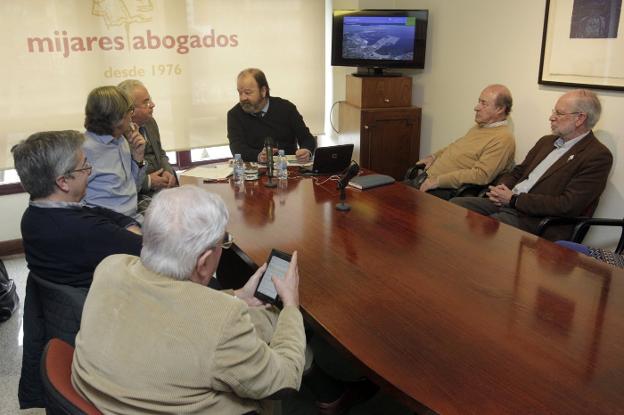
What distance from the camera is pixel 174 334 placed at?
3.55 ft

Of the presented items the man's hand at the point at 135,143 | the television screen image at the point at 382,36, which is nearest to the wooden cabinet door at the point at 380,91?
the television screen image at the point at 382,36

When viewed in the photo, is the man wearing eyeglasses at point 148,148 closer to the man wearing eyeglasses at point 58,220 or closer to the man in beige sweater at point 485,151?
the man wearing eyeglasses at point 58,220

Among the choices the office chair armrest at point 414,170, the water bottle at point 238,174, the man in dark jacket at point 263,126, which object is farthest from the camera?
the office chair armrest at point 414,170

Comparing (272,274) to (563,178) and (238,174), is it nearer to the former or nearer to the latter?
(238,174)

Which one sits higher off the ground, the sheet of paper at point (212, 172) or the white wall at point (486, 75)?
the white wall at point (486, 75)

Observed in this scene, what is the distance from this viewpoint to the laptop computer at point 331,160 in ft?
9.86

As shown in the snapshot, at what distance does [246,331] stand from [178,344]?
0.15 meters

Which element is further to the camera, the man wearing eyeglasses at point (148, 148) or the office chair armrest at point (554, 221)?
the man wearing eyeglasses at point (148, 148)

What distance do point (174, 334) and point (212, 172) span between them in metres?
2.17

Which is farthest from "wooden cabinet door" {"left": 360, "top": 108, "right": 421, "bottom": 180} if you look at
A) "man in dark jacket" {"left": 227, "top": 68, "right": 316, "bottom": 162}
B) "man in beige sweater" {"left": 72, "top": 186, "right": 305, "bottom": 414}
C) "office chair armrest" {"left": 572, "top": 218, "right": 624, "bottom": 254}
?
"man in beige sweater" {"left": 72, "top": 186, "right": 305, "bottom": 414}

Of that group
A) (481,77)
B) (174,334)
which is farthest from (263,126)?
(174,334)

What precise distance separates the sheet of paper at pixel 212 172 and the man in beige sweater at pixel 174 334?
1814 millimetres

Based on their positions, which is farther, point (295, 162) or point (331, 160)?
point (295, 162)

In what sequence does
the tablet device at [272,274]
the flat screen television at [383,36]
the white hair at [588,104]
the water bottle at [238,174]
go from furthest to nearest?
1. the flat screen television at [383,36]
2. the water bottle at [238,174]
3. the white hair at [588,104]
4. the tablet device at [272,274]
